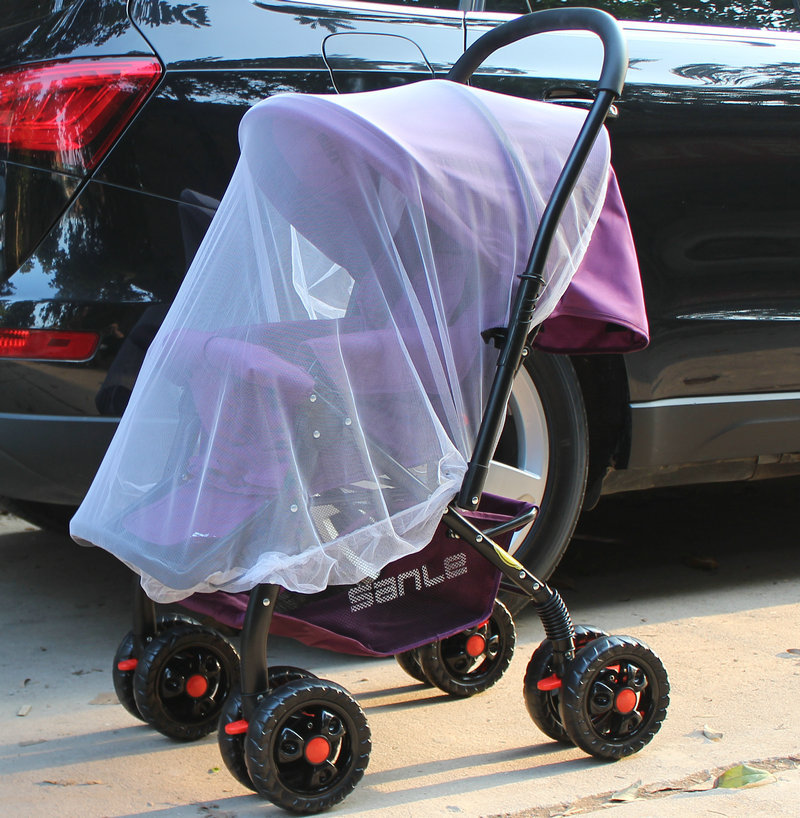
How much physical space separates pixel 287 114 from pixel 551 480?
1.21m

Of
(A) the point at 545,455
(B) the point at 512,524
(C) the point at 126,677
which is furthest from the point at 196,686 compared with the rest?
(A) the point at 545,455

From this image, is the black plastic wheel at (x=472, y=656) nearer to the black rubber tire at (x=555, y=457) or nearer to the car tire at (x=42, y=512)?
the black rubber tire at (x=555, y=457)

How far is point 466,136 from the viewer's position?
6.32ft

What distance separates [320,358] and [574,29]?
0.82m

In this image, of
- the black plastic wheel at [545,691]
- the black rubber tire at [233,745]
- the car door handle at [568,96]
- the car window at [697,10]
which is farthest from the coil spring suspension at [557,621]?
the car window at [697,10]

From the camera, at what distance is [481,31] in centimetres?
271

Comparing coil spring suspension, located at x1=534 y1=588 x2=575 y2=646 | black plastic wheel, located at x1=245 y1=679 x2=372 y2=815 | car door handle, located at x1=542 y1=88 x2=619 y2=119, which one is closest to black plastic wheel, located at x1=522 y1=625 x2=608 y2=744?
coil spring suspension, located at x1=534 y1=588 x2=575 y2=646

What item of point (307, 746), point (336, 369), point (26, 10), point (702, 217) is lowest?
point (307, 746)

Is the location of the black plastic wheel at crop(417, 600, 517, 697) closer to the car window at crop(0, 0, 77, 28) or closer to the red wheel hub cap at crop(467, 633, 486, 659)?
the red wheel hub cap at crop(467, 633, 486, 659)

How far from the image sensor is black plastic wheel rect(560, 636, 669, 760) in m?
2.02

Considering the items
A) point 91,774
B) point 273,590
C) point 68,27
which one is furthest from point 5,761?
point 68,27

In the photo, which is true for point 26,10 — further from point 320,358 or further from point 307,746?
point 307,746

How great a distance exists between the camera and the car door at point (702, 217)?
8.91ft

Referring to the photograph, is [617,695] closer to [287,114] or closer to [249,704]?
[249,704]
